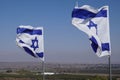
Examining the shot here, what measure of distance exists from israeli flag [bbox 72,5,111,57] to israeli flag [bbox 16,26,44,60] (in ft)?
12.2

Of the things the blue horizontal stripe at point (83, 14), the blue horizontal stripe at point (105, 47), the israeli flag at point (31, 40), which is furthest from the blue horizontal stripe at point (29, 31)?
the blue horizontal stripe at point (105, 47)

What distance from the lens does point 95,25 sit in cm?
1015

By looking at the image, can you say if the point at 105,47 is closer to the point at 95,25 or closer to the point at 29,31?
the point at 95,25

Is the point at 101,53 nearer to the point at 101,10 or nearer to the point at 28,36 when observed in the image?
the point at 101,10

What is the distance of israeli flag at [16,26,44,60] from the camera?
14.1m

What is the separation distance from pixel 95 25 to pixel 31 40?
4.74 metres

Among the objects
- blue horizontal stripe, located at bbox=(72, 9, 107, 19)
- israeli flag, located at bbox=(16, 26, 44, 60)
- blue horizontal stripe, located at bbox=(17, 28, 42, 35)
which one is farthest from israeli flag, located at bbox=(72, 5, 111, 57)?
blue horizontal stripe, located at bbox=(17, 28, 42, 35)

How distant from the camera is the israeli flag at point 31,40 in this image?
14.1 m

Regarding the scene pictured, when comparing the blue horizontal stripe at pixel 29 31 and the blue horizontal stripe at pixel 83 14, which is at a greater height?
the blue horizontal stripe at pixel 83 14

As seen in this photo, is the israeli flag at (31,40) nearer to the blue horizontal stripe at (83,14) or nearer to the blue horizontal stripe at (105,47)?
the blue horizontal stripe at (83,14)

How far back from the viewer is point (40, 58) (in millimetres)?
14234

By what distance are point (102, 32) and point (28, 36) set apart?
525 centimetres

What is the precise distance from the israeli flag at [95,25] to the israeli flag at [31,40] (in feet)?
12.2

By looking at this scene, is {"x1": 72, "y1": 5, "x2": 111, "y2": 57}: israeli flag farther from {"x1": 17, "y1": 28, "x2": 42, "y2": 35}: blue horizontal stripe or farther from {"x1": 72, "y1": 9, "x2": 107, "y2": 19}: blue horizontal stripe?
{"x1": 17, "y1": 28, "x2": 42, "y2": 35}: blue horizontal stripe
